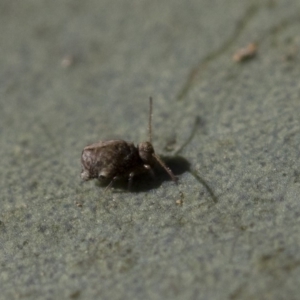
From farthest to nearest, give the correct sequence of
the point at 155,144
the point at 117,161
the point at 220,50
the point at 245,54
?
1. the point at 220,50
2. the point at 245,54
3. the point at 155,144
4. the point at 117,161

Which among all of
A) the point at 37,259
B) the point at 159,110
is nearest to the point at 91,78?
the point at 159,110

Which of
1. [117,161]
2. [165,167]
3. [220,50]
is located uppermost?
[220,50]

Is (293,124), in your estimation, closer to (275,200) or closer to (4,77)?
(275,200)

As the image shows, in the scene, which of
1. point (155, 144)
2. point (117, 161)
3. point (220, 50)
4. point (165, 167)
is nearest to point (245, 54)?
point (220, 50)

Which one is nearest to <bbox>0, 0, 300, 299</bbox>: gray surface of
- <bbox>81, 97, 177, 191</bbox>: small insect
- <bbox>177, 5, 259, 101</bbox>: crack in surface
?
<bbox>177, 5, 259, 101</bbox>: crack in surface

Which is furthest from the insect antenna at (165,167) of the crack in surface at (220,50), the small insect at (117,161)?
the crack in surface at (220,50)

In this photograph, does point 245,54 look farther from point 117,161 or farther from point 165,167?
point 117,161
